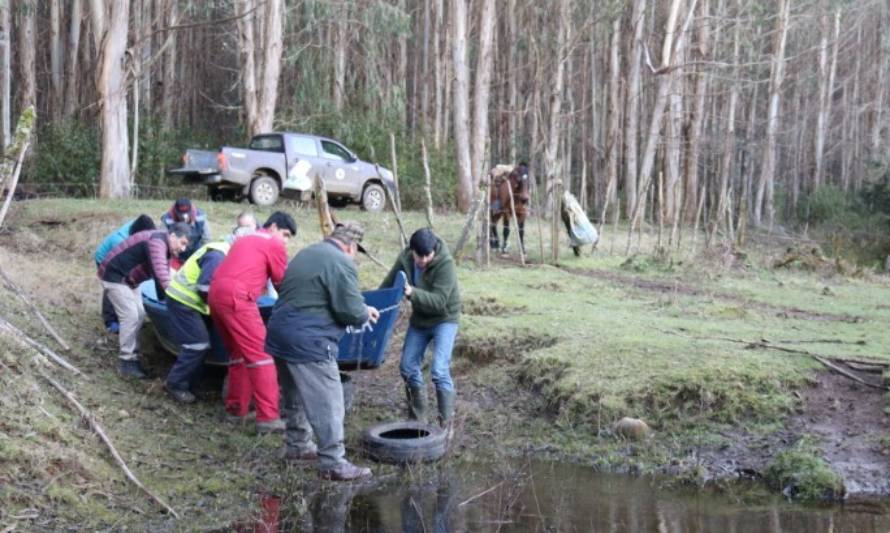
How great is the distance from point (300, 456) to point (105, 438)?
1.42 meters

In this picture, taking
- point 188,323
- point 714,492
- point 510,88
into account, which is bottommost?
point 714,492

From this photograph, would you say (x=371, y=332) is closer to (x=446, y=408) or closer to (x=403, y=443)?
(x=446, y=408)

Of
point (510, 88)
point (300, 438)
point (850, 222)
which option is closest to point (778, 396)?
point (300, 438)

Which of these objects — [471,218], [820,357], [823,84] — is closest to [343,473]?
[820,357]

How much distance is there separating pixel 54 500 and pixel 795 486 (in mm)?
5301

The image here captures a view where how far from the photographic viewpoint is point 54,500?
6027 millimetres

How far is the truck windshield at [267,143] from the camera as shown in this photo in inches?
811

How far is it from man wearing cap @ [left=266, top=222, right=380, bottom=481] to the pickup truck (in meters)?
12.1

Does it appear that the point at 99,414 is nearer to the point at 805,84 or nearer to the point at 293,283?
the point at 293,283

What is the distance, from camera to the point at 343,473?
6906 millimetres

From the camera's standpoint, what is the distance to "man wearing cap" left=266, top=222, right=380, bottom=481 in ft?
21.9

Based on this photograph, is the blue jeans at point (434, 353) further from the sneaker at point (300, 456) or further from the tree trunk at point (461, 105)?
the tree trunk at point (461, 105)

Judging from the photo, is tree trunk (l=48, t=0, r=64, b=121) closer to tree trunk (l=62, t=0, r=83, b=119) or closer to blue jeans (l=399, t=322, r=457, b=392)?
tree trunk (l=62, t=0, r=83, b=119)

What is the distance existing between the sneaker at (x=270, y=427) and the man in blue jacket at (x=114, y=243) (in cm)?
255
